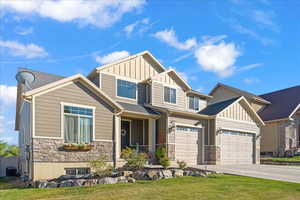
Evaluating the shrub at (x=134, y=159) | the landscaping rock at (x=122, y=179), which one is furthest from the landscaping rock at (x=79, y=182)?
the shrub at (x=134, y=159)

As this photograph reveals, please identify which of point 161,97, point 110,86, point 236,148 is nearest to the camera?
point 110,86

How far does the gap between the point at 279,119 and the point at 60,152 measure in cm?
2233

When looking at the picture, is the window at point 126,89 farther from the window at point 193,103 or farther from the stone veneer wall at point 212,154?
the stone veneer wall at point 212,154

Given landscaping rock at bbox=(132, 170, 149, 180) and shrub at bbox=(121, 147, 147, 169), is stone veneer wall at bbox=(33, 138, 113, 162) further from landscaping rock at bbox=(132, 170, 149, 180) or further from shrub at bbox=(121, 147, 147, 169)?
landscaping rock at bbox=(132, 170, 149, 180)

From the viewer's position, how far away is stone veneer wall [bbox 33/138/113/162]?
1273 cm

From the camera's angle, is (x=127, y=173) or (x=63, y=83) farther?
(x=63, y=83)

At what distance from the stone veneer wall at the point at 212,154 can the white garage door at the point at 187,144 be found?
2.87 feet

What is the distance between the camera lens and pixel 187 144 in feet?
62.5

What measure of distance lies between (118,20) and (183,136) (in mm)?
8710

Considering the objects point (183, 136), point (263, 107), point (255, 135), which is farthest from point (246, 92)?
point (183, 136)

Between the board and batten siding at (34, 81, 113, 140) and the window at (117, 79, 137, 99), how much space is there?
11.2 feet

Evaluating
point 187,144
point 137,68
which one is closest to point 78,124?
point 137,68

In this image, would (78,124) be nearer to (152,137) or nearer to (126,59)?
(152,137)

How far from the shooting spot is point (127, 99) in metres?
19.1
